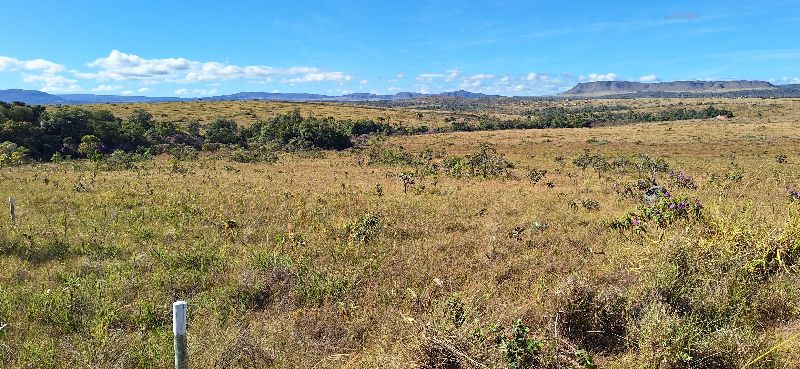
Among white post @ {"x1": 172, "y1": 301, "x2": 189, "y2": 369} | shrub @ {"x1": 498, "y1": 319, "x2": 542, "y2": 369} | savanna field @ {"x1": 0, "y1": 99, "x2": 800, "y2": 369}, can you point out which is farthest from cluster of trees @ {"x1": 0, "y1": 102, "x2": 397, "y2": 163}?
shrub @ {"x1": 498, "y1": 319, "x2": 542, "y2": 369}

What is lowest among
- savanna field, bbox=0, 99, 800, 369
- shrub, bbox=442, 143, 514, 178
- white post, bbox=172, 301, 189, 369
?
shrub, bbox=442, 143, 514, 178

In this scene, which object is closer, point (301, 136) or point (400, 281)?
point (400, 281)

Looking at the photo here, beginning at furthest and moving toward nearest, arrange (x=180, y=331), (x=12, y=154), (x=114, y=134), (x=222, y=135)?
(x=222, y=135) → (x=114, y=134) → (x=12, y=154) → (x=180, y=331)

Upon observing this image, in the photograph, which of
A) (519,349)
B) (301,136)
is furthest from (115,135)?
(519,349)

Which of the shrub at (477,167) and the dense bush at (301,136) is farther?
the dense bush at (301,136)

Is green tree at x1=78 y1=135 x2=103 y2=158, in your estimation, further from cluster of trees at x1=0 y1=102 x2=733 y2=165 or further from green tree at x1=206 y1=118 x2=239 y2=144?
green tree at x1=206 y1=118 x2=239 y2=144

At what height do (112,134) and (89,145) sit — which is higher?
(112,134)

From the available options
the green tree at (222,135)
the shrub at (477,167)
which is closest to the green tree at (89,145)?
the green tree at (222,135)

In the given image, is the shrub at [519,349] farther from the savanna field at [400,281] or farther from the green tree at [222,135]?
the green tree at [222,135]

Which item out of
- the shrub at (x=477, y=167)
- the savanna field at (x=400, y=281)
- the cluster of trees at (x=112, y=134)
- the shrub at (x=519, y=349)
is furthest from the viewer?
the cluster of trees at (x=112, y=134)

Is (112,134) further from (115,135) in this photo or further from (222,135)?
(222,135)

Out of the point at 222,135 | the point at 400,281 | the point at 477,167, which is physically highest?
the point at 222,135

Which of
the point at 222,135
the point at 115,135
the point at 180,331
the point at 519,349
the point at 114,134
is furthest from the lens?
the point at 222,135

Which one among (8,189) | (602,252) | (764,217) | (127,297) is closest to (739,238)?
(764,217)
